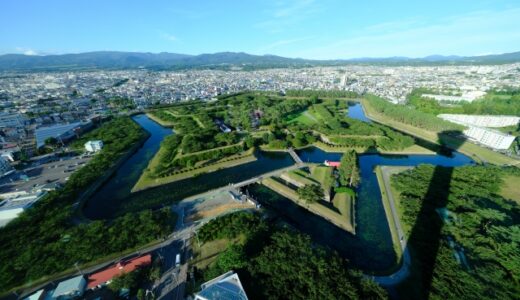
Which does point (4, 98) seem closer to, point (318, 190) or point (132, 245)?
point (132, 245)

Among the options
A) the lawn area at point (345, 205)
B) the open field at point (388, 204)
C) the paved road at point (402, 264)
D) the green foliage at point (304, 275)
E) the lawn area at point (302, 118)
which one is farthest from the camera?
the lawn area at point (302, 118)

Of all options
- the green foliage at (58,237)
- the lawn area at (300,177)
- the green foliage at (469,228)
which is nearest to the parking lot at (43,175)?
the green foliage at (58,237)

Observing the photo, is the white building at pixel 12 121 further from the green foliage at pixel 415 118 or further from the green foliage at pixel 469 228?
the green foliage at pixel 415 118

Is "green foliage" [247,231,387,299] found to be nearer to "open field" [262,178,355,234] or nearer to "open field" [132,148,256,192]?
"open field" [262,178,355,234]

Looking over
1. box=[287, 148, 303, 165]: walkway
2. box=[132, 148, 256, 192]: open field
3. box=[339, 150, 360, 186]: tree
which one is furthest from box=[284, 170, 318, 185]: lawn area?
Answer: box=[132, 148, 256, 192]: open field

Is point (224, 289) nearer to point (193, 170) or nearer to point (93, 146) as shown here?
point (193, 170)

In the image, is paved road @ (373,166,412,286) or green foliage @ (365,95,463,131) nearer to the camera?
paved road @ (373,166,412,286)
